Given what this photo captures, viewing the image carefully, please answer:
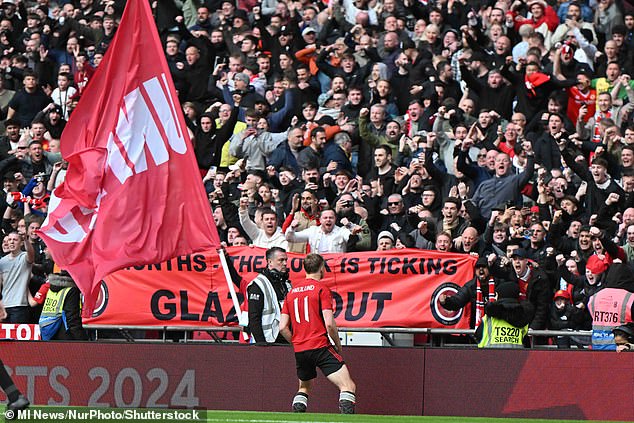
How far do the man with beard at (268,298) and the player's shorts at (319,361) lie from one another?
1141 millimetres

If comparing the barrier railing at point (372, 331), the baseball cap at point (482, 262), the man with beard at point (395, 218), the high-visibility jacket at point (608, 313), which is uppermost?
the man with beard at point (395, 218)

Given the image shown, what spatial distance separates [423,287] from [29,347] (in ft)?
14.8

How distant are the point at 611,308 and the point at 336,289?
11.0ft

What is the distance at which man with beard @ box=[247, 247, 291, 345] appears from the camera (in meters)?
15.3

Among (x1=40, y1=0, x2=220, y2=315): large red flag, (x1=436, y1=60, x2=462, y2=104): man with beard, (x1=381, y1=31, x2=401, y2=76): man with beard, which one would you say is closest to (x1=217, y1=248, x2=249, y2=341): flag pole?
(x1=40, y1=0, x2=220, y2=315): large red flag

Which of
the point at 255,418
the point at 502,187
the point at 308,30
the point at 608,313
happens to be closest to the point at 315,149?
the point at 502,187

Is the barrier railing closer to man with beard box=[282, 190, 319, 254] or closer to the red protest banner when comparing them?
the red protest banner

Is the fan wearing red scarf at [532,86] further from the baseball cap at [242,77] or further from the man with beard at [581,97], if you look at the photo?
the baseball cap at [242,77]

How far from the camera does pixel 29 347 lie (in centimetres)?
1548

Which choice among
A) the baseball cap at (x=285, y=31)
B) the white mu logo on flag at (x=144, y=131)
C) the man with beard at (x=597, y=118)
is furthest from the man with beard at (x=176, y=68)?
the white mu logo on flag at (x=144, y=131)

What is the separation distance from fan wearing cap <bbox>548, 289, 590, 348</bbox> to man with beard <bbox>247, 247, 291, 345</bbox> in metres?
3.12

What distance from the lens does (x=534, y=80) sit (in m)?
21.0

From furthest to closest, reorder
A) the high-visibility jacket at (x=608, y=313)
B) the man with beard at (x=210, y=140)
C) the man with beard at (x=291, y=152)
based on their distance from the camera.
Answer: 1. the man with beard at (x=210, y=140)
2. the man with beard at (x=291, y=152)
3. the high-visibility jacket at (x=608, y=313)

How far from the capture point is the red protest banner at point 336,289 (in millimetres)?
16703
